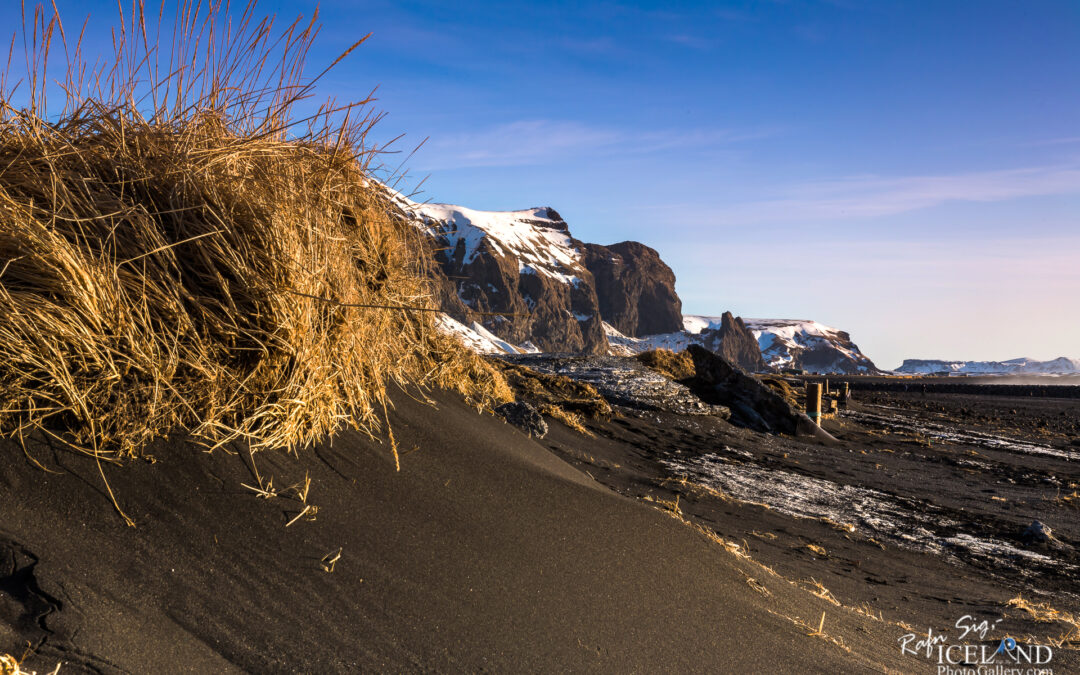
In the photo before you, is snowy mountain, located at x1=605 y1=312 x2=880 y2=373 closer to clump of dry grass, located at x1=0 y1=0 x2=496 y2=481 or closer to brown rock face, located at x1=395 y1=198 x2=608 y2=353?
brown rock face, located at x1=395 y1=198 x2=608 y2=353

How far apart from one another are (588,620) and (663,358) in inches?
387

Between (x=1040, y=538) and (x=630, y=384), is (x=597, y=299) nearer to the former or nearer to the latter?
(x=630, y=384)

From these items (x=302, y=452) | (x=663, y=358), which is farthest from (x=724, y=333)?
(x=302, y=452)

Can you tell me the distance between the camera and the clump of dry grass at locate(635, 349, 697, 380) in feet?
37.1

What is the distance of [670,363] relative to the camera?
1154cm

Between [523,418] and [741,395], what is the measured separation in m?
6.36

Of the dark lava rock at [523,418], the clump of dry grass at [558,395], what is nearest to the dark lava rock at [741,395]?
the clump of dry grass at [558,395]

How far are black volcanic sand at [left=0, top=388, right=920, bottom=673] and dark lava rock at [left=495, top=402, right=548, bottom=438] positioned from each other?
2.32 meters

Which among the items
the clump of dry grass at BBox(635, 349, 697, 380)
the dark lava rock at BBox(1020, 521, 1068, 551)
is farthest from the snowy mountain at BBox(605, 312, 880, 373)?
the dark lava rock at BBox(1020, 521, 1068, 551)

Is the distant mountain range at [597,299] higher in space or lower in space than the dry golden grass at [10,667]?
higher

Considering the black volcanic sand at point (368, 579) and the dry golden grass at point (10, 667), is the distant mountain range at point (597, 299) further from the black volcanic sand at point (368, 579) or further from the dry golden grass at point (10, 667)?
the dry golden grass at point (10, 667)

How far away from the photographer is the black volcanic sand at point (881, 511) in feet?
12.0

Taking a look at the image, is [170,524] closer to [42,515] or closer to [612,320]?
[42,515]

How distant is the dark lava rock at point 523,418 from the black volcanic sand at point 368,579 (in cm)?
232
